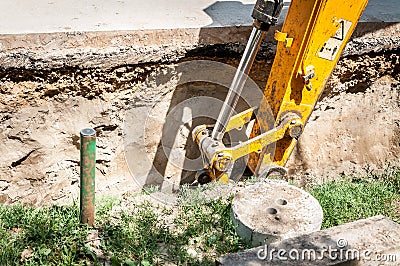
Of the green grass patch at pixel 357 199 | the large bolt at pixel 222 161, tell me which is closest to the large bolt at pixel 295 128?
the large bolt at pixel 222 161

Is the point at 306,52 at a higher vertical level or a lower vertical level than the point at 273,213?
higher

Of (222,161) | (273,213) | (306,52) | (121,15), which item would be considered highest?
(306,52)

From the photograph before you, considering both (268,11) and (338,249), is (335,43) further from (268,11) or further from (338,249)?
(338,249)

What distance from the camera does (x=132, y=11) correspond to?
437 centimetres

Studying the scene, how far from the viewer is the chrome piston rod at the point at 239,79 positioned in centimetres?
389

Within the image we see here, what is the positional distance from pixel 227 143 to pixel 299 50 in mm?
1182

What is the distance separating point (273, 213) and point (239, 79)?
1.01 m

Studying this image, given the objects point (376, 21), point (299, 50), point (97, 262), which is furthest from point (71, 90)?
point (376, 21)

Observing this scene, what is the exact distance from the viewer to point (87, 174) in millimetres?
3480

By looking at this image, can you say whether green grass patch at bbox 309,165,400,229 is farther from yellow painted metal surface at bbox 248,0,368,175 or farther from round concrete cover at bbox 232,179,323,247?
yellow painted metal surface at bbox 248,0,368,175

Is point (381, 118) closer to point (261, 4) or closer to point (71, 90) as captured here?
point (261, 4)

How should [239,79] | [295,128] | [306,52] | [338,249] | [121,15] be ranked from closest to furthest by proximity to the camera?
[338,249] < [306,52] < [239,79] < [295,128] < [121,15]

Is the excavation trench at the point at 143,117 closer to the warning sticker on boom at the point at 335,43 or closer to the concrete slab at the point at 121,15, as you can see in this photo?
the concrete slab at the point at 121,15

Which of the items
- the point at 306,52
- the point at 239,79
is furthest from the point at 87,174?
the point at 306,52
